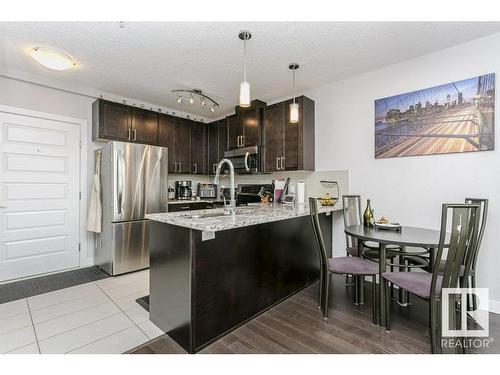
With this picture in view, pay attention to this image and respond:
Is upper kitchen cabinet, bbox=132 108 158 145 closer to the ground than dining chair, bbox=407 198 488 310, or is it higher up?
higher up

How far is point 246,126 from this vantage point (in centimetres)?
414

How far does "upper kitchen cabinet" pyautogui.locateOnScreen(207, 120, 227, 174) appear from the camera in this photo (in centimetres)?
462

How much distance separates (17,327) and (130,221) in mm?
1557

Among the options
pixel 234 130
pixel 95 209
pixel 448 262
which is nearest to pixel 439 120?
pixel 448 262

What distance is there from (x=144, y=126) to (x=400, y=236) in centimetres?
390

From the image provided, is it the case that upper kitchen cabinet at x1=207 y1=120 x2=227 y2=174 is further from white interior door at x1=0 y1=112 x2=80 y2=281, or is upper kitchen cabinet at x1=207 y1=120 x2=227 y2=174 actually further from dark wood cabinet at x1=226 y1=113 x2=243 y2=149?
white interior door at x1=0 y1=112 x2=80 y2=281

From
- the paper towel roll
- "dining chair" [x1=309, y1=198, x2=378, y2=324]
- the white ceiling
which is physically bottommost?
"dining chair" [x1=309, y1=198, x2=378, y2=324]

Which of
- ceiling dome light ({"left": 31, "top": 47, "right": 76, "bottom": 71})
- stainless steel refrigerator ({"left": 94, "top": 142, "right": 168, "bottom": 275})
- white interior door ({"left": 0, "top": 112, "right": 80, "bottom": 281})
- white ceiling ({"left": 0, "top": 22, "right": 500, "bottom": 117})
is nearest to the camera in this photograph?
white ceiling ({"left": 0, "top": 22, "right": 500, "bottom": 117})

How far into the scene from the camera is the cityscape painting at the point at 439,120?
2316 millimetres

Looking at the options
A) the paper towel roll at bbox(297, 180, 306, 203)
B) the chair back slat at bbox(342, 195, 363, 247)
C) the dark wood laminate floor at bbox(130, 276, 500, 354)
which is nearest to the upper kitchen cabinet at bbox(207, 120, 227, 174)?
the paper towel roll at bbox(297, 180, 306, 203)

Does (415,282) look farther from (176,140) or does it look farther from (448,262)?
(176,140)

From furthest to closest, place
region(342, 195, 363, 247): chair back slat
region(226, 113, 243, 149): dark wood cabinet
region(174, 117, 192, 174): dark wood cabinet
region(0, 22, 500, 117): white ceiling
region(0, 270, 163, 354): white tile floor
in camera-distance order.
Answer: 1. region(174, 117, 192, 174): dark wood cabinet
2. region(226, 113, 243, 149): dark wood cabinet
3. region(342, 195, 363, 247): chair back slat
4. region(0, 22, 500, 117): white ceiling
5. region(0, 270, 163, 354): white tile floor

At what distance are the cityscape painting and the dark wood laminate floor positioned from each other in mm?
1629

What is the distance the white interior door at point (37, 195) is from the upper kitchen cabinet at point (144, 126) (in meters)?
0.78
